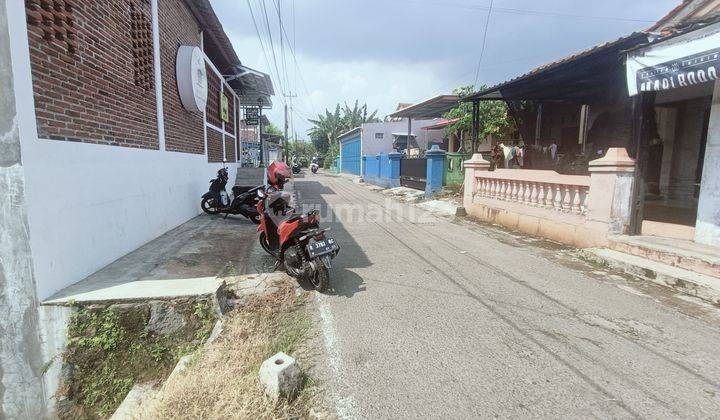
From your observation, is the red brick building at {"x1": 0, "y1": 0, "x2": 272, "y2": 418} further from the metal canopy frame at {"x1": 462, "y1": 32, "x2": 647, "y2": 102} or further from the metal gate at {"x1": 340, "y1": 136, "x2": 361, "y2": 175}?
the metal gate at {"x1": 340, "y1": 136, "x2": 361, "y2": 175}

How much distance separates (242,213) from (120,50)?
4.12 m

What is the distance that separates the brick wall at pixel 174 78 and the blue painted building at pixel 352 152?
20.3m

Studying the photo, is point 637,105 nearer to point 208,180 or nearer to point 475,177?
point 475,177

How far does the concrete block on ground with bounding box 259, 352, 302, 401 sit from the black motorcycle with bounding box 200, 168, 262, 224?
19.4 feet

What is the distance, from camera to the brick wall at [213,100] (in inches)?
424

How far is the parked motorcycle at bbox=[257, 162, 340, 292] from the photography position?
4.39 m

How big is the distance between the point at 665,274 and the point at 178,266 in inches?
237

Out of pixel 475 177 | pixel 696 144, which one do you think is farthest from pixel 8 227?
pixel 696 144

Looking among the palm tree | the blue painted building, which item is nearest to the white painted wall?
the blue painted building

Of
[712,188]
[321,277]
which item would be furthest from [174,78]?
[712,188]

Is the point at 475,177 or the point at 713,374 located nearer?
the point at 713,374

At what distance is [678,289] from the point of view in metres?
4.45

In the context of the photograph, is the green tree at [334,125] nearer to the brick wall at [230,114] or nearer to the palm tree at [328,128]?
the palm tree at [328,128]

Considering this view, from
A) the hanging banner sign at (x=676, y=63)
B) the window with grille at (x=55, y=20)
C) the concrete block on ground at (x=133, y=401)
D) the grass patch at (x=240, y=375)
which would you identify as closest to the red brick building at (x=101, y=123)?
the window with grille at (x=55, y=20)
